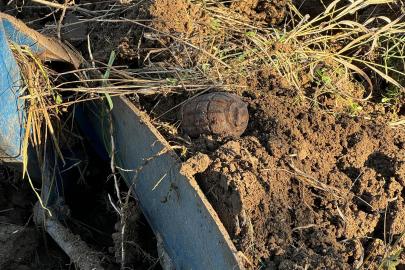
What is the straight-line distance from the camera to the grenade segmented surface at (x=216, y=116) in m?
2.18

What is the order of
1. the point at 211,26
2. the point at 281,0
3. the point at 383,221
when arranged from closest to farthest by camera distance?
the point at 383,221 → the point at 211,26 → the point at 281,0

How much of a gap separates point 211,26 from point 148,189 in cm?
115

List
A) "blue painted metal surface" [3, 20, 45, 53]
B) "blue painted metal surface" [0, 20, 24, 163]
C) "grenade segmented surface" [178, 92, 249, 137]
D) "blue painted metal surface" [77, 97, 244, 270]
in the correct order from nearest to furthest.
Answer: "blue painted metal surface" [77, 97, 244, 270]
"blue painted metal surface" [0, 20, 24, 163]
"grenade segmented surface" [178, 92, 249, 137]
"blue painted metal surface" [3, 20, 45, 53]

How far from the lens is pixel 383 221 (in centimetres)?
198

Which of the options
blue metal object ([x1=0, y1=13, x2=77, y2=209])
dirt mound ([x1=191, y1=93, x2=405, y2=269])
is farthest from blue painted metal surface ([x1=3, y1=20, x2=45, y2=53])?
dirt mound ([x1=191, y1=93, x2=405, y2=269])

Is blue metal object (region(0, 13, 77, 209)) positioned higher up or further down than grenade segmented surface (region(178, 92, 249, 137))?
higher up

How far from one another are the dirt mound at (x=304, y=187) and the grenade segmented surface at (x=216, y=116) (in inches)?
4.2

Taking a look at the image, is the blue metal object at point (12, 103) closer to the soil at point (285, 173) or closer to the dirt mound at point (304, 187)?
the soil at point (285, 173)

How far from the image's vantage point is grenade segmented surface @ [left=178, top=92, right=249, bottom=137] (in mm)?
2180

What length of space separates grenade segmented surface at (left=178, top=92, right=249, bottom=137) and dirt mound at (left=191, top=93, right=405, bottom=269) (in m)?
0.11

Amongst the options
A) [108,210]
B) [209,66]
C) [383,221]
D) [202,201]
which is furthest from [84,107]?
[383,221]

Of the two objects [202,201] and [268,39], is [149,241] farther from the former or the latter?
[268,39]

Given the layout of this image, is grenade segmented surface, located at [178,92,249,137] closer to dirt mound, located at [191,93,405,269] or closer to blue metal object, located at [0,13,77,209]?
dirt mound, located at [191,93,405,269]

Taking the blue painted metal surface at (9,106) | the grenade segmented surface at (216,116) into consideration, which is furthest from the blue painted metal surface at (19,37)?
the grenade segmented surface at (216,116)
